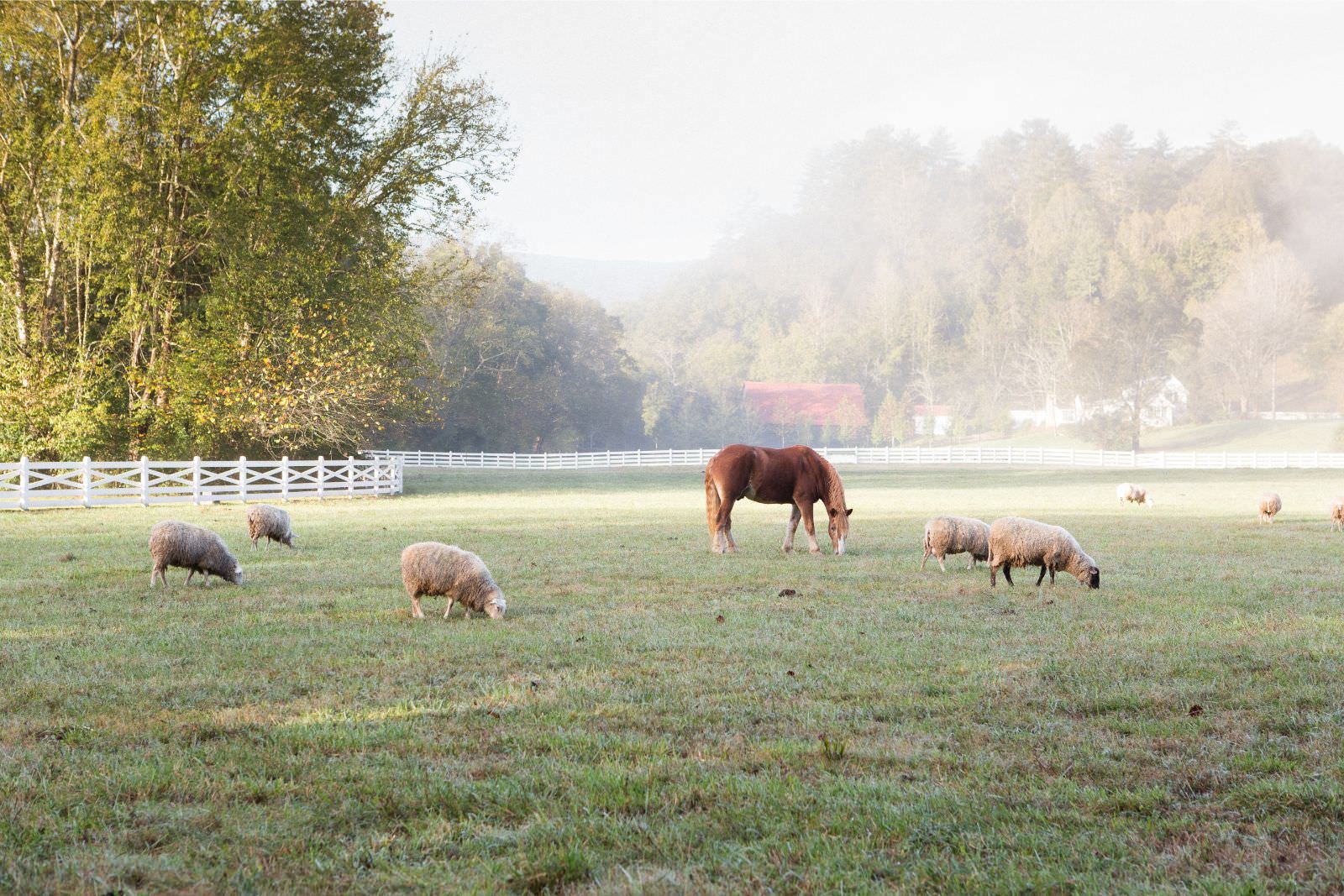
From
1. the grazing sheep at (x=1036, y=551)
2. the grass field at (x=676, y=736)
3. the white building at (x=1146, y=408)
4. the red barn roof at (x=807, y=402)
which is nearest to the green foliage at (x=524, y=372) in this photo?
the red barn roof at (x=807, y=402)

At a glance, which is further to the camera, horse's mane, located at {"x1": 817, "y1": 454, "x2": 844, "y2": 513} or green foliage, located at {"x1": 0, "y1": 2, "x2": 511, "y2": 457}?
green foliage, located at {"x1": 0, "y1": 2, "x2": 511, "y2": 457}

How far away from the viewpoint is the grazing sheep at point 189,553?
11.0 metres

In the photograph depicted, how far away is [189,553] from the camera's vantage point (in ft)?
36.4

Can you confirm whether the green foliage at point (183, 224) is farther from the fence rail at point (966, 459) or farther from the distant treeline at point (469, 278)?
the fence rail at point (966, 459)

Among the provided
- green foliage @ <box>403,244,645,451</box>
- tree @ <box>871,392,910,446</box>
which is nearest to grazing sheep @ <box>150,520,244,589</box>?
green foliage @ <box>403,244,645,451</box>

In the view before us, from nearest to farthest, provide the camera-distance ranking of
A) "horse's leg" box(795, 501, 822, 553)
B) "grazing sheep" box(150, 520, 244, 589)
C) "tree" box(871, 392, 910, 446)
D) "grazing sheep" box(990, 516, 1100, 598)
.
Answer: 1. "grazing sheep" box(990, 516, 1100, 598)
2. "grazing sheep" box(150, 520, 244, 589)
3. "horse's leg" box(795, 501, 822, 553)
4. "tree" box(871, 392, 910, 446)

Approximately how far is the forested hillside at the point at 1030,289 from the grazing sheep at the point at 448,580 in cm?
7615

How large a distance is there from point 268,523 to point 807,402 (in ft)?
288

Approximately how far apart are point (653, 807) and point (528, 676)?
272 centimetres

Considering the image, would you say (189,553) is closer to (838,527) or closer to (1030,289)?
(838,527)

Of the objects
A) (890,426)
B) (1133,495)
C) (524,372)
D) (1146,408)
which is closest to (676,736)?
(1133,495)

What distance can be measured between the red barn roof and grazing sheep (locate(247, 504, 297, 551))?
265ft

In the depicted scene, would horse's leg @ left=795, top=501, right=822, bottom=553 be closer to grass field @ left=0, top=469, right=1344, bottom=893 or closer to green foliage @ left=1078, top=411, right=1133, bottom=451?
grass field @ left=0, top=469, right=1344, bottom=893

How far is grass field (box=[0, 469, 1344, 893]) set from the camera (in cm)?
367
